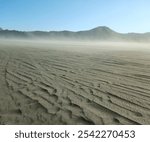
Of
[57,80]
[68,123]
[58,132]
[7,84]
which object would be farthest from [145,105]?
[7,84]

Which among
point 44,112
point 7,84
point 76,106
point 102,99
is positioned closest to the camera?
point 44,112

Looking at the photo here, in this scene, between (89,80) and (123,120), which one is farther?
(89,80)

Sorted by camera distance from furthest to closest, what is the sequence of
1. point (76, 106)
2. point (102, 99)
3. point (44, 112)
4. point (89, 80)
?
point (89, 80), point (102, 99), point (76, 106), point (44, 112)

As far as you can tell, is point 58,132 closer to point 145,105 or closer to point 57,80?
point 145,105

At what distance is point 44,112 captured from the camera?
5.66 metres

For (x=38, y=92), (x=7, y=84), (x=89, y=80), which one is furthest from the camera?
(x=89, y=80)

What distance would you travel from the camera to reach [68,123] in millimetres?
5082

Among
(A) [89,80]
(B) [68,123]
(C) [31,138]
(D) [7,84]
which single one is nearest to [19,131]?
(C) [31,138]

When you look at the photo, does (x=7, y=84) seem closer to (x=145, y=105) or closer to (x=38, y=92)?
(x=38, y=92)

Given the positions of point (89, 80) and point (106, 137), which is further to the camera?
point (89, 80)

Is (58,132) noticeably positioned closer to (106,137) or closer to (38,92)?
(106,137)

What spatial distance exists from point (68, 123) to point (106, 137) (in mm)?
1027

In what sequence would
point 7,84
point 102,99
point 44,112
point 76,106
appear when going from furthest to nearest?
1. point 7,84
2. point 102,99
3. point 76,106
4. point 44,112

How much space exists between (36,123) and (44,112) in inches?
24.0
